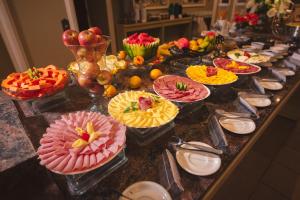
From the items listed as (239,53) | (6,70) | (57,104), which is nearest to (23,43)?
(6,70)

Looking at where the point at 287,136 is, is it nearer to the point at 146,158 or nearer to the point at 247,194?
the point at 247,194

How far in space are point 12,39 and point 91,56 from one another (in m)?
1.81

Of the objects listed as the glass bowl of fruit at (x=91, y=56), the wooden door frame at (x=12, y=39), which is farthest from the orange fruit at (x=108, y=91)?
the wooden door frame at (x=12, y=39)

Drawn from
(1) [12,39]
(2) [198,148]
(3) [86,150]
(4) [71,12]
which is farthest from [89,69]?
(4) [71,12]

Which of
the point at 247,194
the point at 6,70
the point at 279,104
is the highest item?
the point at 279,104

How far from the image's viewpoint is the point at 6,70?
2.17 meters

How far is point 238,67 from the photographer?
1084mm

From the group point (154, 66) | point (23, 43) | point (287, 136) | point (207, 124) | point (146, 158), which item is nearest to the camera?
point (146, 158)

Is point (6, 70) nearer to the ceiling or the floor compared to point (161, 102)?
nearer to the floor

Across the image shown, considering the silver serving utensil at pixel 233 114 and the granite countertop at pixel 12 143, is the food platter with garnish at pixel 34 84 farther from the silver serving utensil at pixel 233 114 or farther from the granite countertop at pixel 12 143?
the silver serving utensil at pixel 233 114

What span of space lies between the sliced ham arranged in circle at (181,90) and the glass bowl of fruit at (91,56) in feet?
0.85

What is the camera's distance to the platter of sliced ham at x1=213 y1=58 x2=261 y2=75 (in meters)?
1.04

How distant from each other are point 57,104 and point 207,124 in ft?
2.19

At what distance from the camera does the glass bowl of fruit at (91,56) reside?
0.74m
